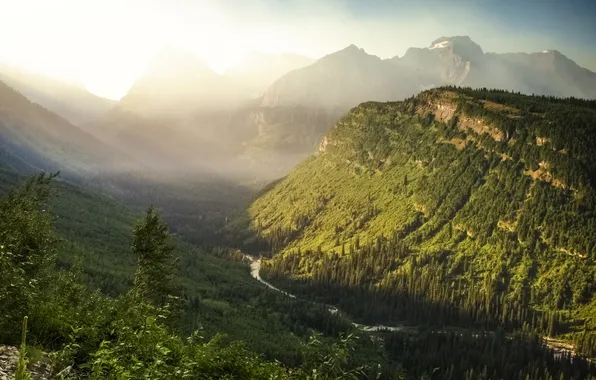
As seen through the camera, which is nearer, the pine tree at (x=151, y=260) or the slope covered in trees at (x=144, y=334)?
the slope covered in trees at (x=144, y=334)

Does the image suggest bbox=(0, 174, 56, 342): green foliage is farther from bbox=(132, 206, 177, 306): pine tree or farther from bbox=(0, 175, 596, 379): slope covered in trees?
bbox=(132, 206, 177, 306): pine tree

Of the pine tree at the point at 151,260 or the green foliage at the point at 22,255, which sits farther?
the pine tree at the point at 151,260

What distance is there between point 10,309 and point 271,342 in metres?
124

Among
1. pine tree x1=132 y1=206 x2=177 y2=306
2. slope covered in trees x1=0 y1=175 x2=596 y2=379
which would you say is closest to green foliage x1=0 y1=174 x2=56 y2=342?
slope covered in trees x1=0 y1=175 x2=596 y2=379

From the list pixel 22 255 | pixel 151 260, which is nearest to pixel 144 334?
pixel 22 255

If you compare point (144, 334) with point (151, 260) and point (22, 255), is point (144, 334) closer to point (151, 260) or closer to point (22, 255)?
point (22, 255)

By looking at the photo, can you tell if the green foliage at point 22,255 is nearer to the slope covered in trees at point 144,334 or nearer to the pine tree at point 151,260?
the slope covered in trees at point 144,334

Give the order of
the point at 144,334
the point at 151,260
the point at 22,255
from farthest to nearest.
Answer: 1. the point at 151,260
2. the point at 22,255
3. the point at 144,334

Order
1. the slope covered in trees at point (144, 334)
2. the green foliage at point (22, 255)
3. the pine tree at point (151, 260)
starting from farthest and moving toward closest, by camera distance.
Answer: the pine tree at point (151, 260)
the green foliage at point (22, 255)
the slope covered in trees at point (144, 334)

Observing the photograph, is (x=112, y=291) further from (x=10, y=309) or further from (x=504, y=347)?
(x=504, y=347)

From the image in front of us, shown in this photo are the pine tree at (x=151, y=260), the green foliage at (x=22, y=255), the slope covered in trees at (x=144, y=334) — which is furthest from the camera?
the pine tree at (x=151, y=260)

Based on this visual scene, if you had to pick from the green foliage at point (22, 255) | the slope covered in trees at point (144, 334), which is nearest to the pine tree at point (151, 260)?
the slope covered in trees at point (144, 334)

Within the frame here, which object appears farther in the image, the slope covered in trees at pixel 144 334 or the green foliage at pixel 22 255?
the green foliage at pixel 22 255

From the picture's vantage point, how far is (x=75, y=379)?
19.3 meters
